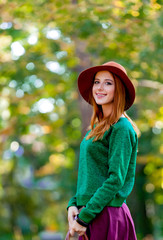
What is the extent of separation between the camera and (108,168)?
250 cm

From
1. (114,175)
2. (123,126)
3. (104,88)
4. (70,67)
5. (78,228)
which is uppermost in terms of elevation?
(70,67)

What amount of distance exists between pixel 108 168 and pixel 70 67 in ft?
21.4

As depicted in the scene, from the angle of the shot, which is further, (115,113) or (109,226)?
(115,113)

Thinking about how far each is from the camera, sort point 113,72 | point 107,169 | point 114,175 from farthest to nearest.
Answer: point 113,72 < point 107,169 < point 114,175

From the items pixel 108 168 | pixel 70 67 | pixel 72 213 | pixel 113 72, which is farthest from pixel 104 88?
pixel 70 67

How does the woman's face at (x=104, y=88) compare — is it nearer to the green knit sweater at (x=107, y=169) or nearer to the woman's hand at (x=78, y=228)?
the green knit sweater at (x=107, y=169)

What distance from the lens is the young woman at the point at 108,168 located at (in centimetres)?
237

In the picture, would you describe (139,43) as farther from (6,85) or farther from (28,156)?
(28,156)

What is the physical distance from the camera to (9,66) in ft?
26.8

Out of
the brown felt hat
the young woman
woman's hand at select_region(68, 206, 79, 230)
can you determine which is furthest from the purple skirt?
the brown felt hat

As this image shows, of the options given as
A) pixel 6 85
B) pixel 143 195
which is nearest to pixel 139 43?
pixel 6 85

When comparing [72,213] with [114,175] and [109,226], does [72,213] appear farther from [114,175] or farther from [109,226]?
[114,175]

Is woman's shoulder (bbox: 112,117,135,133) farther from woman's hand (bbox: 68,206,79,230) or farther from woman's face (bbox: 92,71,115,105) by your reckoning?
woman's hand (bbox: 68,206,79,230)

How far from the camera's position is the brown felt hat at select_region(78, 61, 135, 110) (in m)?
2.59
